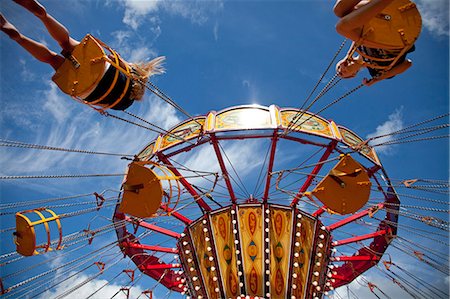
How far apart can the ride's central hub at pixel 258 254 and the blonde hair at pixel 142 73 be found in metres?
4.52

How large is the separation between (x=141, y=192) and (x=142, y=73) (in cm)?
178

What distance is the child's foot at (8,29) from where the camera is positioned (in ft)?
10.7

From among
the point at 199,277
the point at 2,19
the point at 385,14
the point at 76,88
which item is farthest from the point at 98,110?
the point at 199,277

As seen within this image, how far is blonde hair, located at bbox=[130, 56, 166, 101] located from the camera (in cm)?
421

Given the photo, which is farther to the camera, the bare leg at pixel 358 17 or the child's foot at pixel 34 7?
the child's foot at pixel 34 7

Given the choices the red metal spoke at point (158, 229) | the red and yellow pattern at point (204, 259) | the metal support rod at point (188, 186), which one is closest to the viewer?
the red and yellow pattern at point (204, 259)

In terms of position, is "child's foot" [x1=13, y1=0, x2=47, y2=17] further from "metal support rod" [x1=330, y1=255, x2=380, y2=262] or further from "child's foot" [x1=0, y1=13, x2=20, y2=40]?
"metal support rod" [x1=330, y1=255, x2=380, y2=262]

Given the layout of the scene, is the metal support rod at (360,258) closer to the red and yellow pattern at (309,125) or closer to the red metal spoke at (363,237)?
the red metal spoke at (363,237)

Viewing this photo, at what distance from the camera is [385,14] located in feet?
9.79

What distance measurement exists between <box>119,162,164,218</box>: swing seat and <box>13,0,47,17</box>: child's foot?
2437mm

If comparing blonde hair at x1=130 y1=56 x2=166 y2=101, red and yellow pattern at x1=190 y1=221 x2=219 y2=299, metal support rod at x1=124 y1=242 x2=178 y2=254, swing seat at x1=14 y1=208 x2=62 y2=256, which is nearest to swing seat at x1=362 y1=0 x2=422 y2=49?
A: blonde hair at x1=130 y1=56 x2=166 y2=101

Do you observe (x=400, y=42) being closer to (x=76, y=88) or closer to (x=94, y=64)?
(x=94, y=64)

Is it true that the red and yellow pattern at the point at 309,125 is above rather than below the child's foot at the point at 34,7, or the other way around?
above

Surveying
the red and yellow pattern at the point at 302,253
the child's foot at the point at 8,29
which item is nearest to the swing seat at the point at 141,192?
the child's foot at the point at 8,29
